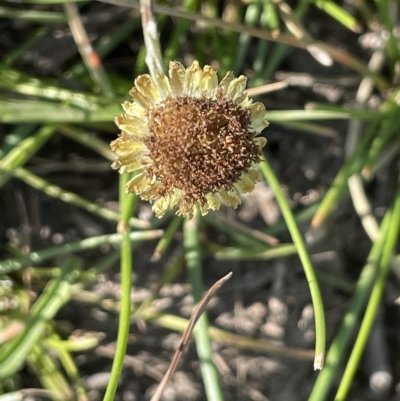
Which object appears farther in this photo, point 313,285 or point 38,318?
point 38,318

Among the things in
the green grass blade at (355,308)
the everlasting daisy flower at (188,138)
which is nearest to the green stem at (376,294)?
the green grass blade at (355,308)

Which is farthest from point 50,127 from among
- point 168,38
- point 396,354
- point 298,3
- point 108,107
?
point 396,354

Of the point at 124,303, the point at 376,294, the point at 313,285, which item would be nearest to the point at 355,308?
the point at 376,294

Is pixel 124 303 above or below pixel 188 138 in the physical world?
below

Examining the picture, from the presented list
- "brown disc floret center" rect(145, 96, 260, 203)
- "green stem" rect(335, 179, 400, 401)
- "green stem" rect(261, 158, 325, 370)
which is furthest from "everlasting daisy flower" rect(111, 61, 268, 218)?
"green stem" rect(335, 179, 400, 401)

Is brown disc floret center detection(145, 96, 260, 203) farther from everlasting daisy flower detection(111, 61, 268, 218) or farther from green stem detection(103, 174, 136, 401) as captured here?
green stem detection(103, 174, 136, 401)

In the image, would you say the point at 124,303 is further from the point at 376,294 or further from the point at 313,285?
the point at 376,294

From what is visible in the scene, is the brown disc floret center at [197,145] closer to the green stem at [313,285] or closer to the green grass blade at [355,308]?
the green stem at [313,285]

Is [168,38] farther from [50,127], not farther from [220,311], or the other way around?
[220,311]
